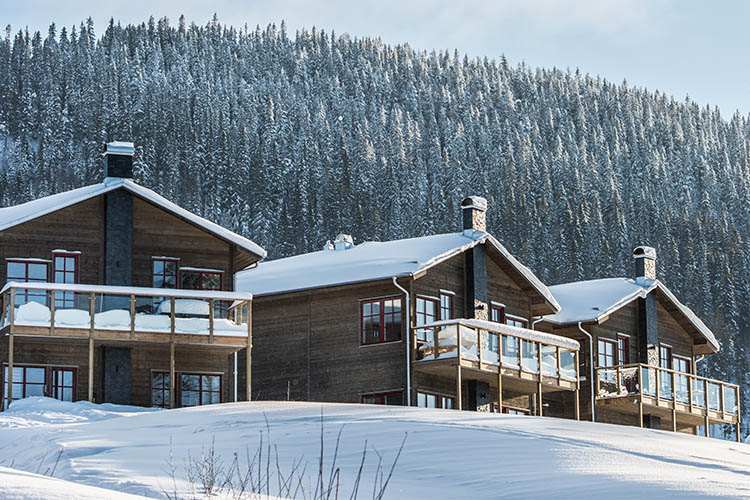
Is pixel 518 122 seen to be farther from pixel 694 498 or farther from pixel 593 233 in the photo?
pixel 694 498

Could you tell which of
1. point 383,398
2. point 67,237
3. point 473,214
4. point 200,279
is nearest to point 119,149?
point 67,237

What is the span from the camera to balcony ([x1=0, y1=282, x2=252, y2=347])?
85.8 feet

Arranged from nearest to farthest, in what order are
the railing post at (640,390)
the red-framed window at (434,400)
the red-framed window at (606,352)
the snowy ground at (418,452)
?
the snowy ground at (418,452) → the red-framed window at (434,400) → the railing post at (640,390) → the red-framed window at (606,352)

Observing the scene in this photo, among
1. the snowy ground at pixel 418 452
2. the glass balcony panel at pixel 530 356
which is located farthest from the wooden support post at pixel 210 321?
the glass balcony panel at pixel 530 356

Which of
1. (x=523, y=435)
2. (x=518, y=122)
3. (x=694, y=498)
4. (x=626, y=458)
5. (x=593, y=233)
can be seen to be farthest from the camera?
(x=518, y=122)

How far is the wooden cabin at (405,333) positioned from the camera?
99.5 feet

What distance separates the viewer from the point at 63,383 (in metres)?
27.6

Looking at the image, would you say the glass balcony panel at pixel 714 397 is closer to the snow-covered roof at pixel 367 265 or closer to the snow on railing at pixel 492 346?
the snow-covered roof at pixel 367 265

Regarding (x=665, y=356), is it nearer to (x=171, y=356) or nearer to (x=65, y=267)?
(x=171, y=356)

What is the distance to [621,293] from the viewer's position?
3744 centimetres

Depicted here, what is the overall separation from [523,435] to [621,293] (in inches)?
820

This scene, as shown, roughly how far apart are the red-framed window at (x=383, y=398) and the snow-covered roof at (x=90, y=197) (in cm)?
461

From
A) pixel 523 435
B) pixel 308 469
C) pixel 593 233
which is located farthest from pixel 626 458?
pixel 593 233

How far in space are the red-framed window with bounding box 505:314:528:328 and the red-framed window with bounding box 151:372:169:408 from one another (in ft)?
33.0
